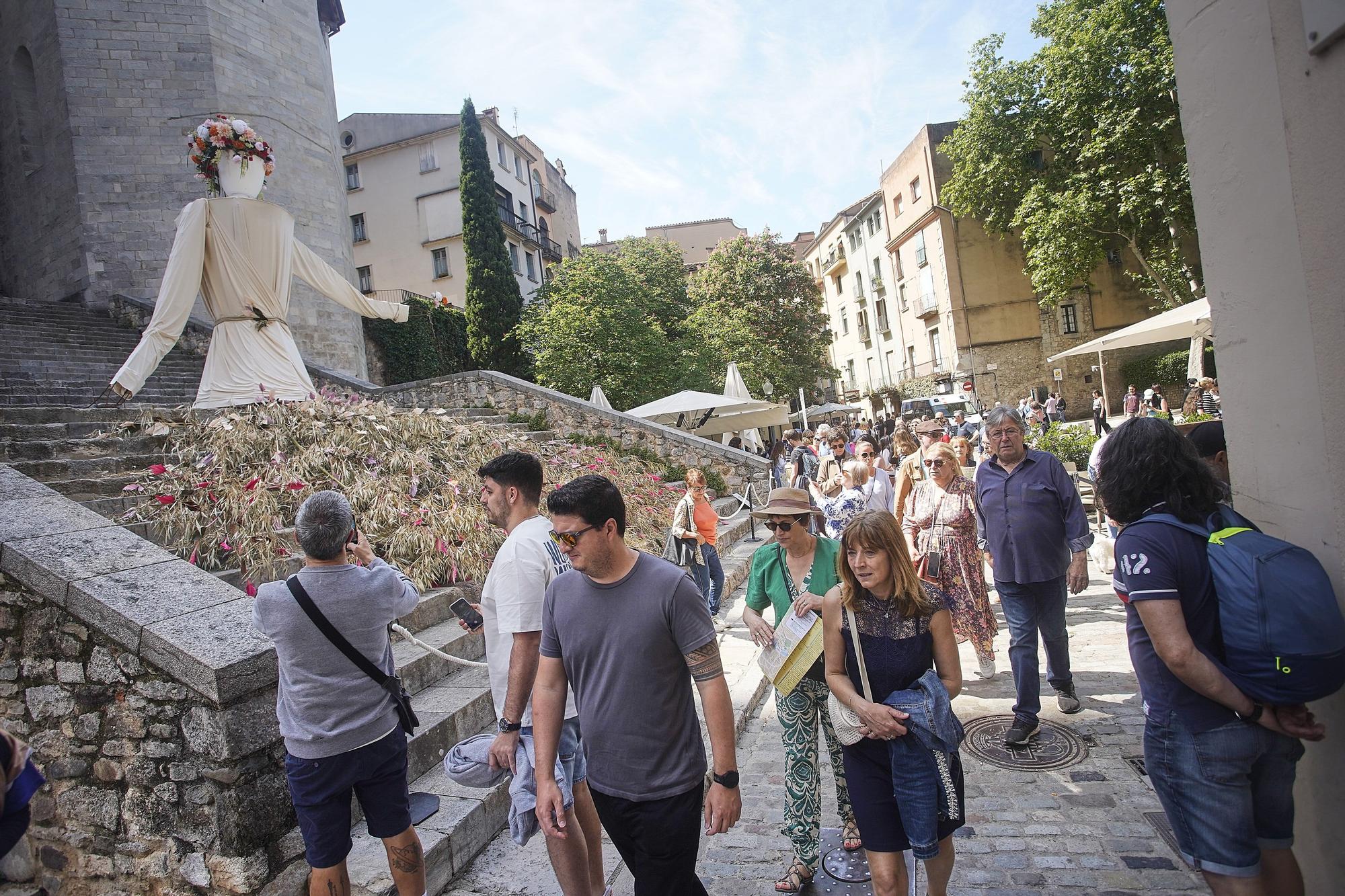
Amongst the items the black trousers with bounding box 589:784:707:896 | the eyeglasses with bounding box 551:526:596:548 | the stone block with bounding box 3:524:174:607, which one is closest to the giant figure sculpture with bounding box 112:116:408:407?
the stone block with bounding box 3:524:174:607

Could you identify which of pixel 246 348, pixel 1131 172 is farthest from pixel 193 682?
pixel 1131 172

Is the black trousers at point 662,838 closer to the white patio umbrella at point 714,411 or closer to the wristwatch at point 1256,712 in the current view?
the wristwatch at point 1256,712

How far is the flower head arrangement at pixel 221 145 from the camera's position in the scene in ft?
21.8

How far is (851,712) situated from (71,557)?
3601mm

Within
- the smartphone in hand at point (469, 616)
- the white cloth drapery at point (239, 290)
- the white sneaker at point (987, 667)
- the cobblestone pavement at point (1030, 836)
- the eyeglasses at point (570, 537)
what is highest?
the white cloth drapery at point (239, 290)

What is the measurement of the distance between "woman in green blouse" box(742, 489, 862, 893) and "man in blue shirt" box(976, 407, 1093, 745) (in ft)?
4.38

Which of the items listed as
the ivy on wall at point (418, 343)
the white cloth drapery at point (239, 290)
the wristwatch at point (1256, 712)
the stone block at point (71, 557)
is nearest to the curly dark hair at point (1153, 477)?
the wristwatch at point (1256, 712)

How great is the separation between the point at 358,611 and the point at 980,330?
32.7 m

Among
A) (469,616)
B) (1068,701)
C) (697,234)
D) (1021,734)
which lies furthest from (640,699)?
(697,234)

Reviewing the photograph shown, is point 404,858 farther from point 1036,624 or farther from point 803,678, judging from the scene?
point 1036,624

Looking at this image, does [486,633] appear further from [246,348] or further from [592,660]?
[246,348]

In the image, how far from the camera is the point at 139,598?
3.14 m

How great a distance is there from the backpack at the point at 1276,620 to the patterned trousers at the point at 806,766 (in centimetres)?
146

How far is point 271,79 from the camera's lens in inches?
592
